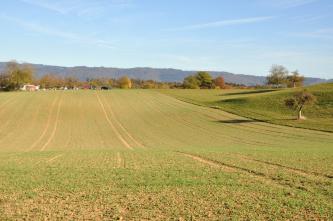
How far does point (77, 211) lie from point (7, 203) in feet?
7.28

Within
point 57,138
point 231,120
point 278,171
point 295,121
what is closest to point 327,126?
point 295,121

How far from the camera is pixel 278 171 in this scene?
1767 centimetres

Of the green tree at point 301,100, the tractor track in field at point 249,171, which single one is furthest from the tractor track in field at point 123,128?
the green tree at point 301,100

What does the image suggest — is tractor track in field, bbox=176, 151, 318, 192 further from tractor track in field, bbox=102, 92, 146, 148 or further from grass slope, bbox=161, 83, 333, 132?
grass slope, bbox=161, 83, 333, 132

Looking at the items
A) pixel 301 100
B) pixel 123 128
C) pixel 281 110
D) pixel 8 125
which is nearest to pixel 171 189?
pixel 123 128

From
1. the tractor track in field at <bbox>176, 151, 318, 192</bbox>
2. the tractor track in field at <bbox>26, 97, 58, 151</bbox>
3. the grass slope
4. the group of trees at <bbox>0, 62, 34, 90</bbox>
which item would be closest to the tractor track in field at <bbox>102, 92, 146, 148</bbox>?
the tractor track in field at <bbox>26, 97, 58, 151</bbox>

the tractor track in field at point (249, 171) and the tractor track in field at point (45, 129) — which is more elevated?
the tractor track in field at point (249, 171)

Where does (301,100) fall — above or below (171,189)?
above

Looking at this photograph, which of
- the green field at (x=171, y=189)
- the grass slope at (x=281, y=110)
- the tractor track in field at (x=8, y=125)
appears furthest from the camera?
the grass slope at (x=281, y=110)

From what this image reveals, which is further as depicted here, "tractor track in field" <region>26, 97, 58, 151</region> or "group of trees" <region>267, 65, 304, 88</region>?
"group of trees" <region>267, 65, 304, 88</region>

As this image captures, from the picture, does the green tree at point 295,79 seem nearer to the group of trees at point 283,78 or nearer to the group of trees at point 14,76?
the group of trees at point 283,78

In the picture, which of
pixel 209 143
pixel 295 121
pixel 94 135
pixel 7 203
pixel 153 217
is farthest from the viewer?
pixel 295 121

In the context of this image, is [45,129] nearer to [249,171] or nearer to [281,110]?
[281,110]

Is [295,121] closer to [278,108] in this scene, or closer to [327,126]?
[327,126]
